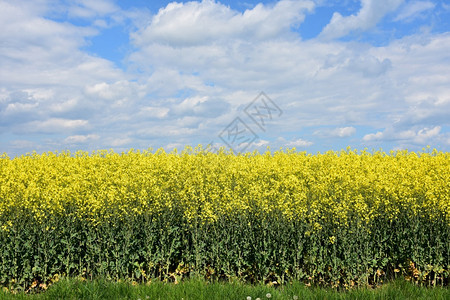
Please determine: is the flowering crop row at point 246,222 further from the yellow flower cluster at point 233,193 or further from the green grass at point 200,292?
the green grass at point 200,292

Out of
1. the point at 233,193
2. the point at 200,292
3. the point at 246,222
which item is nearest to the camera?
the point at 200,292

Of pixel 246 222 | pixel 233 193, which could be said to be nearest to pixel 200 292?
pixel 246 222

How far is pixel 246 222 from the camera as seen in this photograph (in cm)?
747

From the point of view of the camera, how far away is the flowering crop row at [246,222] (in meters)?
7.29

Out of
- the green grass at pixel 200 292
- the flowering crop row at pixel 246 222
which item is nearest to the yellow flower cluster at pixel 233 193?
the flowering crop row at pixel 246 222

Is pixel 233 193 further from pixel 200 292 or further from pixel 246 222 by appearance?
pixel 200 292

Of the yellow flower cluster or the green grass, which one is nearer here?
the green grass

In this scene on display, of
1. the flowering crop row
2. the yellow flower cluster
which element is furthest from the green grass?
the yellow flower cluster

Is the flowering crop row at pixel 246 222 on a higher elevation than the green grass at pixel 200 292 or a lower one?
higher

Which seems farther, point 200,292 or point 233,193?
point 233,193

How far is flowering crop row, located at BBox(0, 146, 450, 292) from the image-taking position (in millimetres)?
7285

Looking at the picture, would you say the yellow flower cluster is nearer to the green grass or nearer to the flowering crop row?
the flowering crop row

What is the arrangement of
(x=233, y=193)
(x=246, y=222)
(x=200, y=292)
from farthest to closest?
(x=233, y=193) < (x=246, y=222) < (x=200, y=292)

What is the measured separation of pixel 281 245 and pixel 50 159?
29.7 ft
